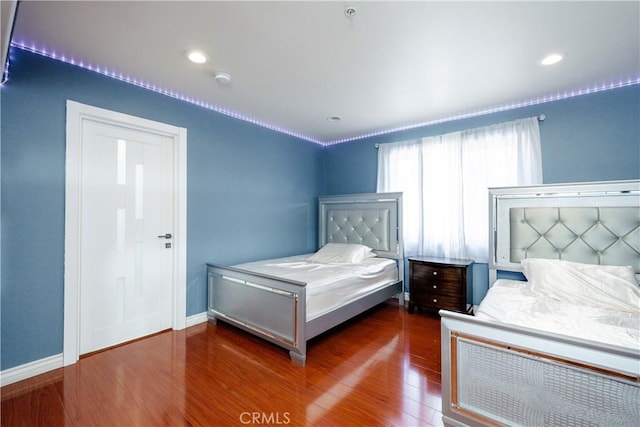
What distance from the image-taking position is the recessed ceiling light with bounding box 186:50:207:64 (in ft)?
7.14

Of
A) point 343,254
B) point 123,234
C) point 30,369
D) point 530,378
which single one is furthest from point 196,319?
point 530,378

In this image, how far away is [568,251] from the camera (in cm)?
268

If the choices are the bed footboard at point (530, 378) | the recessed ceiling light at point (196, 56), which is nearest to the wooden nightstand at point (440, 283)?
the bed footboard at point (530, 378)

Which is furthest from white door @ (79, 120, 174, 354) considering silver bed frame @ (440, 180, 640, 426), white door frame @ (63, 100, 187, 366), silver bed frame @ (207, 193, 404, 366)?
silver bed frame @ (440, 180, 640, 426)

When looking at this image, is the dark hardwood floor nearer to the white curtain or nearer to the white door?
the white door

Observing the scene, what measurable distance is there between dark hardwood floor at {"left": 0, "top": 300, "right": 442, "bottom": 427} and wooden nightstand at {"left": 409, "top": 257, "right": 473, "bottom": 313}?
2.01 ft

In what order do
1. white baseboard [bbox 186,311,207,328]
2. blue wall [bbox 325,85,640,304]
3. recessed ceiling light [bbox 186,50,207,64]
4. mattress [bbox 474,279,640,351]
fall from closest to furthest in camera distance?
mattress [bbox 474,279,640,351]
recessed ceiling light [bbox 186,50,207,64]
blue wall [bbox 325,85,640,304]
white baseboard [bbox 186,311,207,328]

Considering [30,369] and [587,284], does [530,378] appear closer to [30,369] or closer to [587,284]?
[587,284]

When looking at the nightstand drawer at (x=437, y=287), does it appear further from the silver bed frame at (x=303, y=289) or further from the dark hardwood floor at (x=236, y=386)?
the dark hardwood floor at (x=236, y=386)

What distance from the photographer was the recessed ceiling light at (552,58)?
7.22 ft

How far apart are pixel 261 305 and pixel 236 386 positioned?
0.75 m

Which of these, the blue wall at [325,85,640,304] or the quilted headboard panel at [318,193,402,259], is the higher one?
the blue wall at [325,85,640,304]

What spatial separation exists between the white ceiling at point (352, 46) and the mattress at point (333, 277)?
6.23 feet

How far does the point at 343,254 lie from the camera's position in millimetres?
3758
